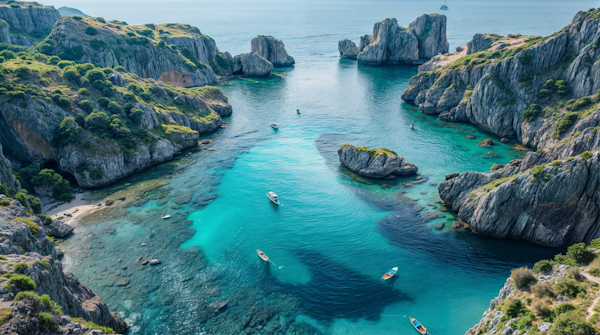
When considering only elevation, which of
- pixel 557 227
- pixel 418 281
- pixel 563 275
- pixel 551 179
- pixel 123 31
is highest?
pixel 123 31

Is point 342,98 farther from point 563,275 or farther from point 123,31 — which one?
point 563,275

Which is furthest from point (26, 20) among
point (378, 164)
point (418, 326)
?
point (418, 326)

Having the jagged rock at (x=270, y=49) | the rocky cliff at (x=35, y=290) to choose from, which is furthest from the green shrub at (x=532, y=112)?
the jagged rock at (x=270, y=49)

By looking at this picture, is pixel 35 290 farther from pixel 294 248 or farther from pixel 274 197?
pixel 274 197

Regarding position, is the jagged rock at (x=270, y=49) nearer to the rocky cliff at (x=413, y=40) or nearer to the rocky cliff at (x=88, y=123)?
the rocky cliff at (x=413, y=40)

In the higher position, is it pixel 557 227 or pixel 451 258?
pixel 557 227

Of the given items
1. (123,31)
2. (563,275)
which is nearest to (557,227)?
(563,275)

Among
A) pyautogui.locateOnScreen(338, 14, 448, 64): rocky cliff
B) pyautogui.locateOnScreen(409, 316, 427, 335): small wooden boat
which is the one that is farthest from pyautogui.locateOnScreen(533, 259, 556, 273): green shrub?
pyautogui.locateOnScreen(338, 14, 448, 64): rocky cliff
